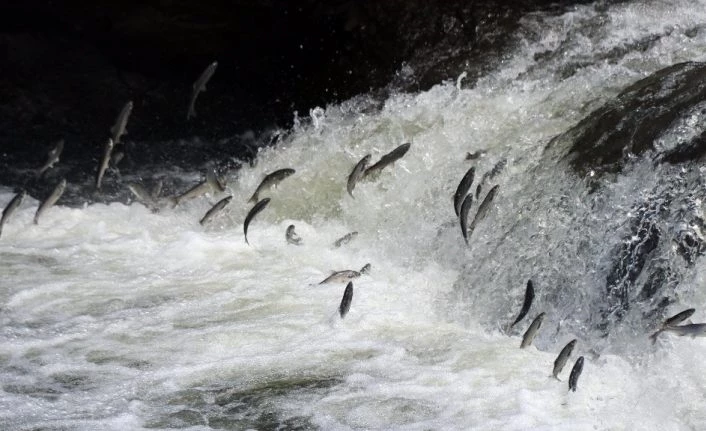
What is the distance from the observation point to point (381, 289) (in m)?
6.14

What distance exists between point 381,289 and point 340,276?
9.9 inches

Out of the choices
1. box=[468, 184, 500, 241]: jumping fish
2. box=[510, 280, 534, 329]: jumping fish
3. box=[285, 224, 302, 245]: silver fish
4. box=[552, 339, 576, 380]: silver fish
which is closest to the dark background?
box=[285, 224, 302, 245]: silver fish

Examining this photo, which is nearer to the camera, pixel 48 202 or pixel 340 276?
pixel 340 276

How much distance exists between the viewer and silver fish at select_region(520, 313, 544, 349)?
514 cm

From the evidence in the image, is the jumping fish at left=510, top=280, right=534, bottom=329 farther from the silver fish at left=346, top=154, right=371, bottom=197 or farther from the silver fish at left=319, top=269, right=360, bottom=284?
the silver fish at left=346, top=154, right=371, bottom=197

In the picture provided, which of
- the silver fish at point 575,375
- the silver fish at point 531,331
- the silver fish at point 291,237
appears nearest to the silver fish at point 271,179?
the silver fish at point 291,237

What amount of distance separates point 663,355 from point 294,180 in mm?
3591

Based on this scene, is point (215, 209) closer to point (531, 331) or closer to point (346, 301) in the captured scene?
point (346, 301)

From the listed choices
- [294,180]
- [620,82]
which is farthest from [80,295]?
[620,82]

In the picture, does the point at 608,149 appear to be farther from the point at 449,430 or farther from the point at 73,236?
the point at 73,236

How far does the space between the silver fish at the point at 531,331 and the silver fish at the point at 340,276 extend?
133 cm

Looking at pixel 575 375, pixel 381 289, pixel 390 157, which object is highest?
pixel 390 157

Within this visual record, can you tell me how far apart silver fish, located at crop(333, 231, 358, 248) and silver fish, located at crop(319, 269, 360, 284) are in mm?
601

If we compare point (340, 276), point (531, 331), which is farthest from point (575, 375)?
point (340, 276)
